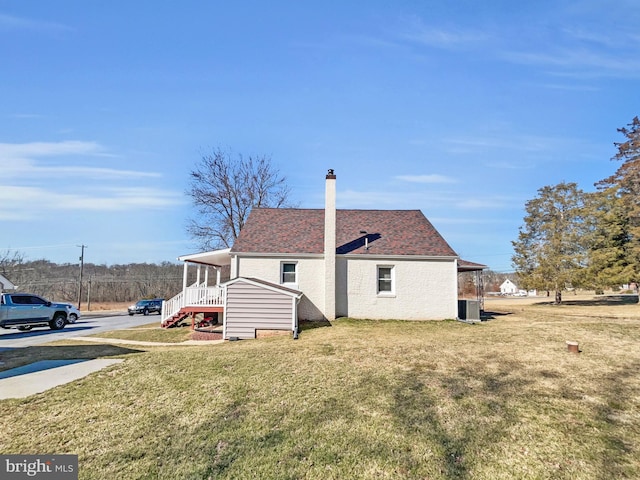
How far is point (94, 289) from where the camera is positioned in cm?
5319

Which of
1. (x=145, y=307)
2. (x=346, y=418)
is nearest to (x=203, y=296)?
(x=346, y=418)

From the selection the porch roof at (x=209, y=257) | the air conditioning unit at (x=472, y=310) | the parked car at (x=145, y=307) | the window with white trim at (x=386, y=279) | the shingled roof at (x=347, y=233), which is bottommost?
the parked car at (x=145, y=307)

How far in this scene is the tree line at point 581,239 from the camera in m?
25.0

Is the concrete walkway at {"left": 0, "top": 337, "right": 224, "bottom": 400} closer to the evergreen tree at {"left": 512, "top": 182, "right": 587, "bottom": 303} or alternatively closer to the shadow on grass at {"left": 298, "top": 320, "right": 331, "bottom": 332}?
the shadow on grass at {"left": 298, "top": 320, "right": 331, "bottom": 332}

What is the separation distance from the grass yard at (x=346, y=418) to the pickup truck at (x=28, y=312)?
14322 millimetres

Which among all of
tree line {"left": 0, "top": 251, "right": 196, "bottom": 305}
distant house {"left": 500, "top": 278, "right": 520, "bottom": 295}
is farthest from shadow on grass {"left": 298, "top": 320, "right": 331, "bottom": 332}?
distant house {"left": 500, "top": 278, "right": 520, "bottom": 295}

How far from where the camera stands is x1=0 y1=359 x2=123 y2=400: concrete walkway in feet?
21.1

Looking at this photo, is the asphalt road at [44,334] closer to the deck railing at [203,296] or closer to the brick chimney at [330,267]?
the deck railing at [203,296]

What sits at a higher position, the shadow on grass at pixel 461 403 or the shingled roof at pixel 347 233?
the shingled roof at pixel 347 233

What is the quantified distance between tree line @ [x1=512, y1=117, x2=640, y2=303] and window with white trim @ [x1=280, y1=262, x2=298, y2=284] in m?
19.7

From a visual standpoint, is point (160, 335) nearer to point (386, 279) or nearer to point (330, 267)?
point (330, 267)

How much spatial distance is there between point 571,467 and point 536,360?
5.00 meters

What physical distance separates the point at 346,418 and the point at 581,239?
2755cm

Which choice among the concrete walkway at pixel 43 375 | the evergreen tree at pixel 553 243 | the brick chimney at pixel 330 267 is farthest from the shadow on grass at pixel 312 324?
the evergreen tree at pixel 553 243
